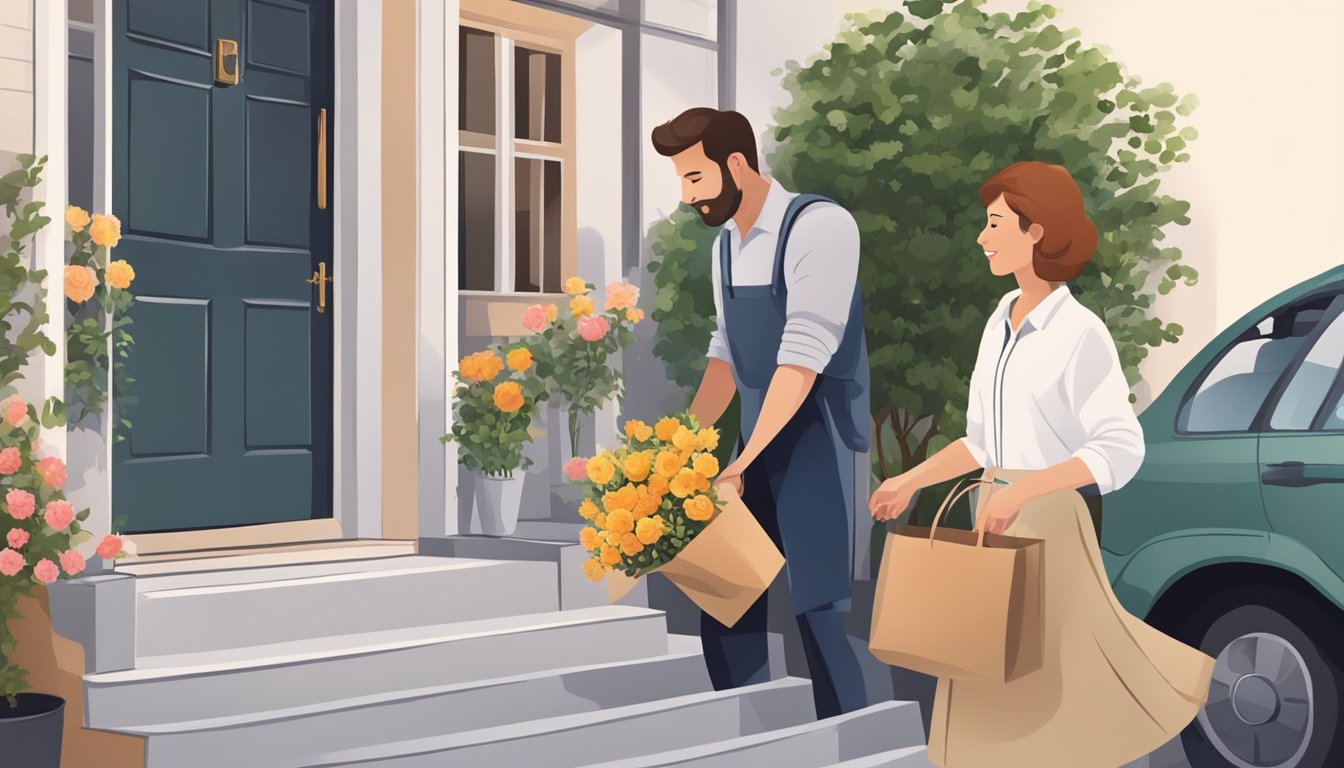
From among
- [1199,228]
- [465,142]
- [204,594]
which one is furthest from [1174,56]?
[204,594]

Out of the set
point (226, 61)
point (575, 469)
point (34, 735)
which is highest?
point (226, 61)

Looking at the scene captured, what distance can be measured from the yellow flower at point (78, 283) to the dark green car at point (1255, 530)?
3214 millimetres

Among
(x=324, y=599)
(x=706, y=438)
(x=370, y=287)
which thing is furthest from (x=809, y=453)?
(x=370, y=287)

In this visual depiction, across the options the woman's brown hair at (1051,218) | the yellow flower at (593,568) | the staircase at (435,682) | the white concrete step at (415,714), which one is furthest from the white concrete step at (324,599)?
the woman's brown hair at (1051,218)

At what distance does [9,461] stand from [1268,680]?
3.53m

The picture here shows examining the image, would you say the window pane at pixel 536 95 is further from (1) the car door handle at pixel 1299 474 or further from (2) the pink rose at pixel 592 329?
(1) the car door handle at pixel 1299 474

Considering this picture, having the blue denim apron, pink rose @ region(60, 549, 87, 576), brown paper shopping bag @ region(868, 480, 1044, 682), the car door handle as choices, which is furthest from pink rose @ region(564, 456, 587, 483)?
brown paper shopping bag @ region(868, 480, 1044, 682)

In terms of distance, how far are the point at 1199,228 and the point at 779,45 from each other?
2681mm

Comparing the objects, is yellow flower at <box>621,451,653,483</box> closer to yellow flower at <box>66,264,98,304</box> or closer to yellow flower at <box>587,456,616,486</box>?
yellow flower at <box>587,456,616,486</box>

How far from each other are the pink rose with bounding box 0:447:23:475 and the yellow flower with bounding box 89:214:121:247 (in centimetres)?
92

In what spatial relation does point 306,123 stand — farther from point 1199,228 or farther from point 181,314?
point 1199,228

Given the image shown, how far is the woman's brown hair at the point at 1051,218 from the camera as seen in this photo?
298 cm

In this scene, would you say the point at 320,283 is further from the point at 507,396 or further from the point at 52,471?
the point at 52,471

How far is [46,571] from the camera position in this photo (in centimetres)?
398
